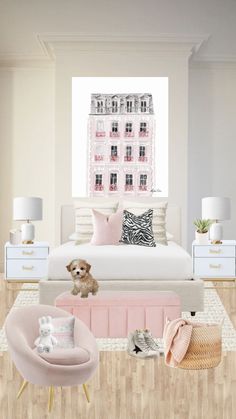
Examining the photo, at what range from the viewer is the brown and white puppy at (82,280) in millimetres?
4164

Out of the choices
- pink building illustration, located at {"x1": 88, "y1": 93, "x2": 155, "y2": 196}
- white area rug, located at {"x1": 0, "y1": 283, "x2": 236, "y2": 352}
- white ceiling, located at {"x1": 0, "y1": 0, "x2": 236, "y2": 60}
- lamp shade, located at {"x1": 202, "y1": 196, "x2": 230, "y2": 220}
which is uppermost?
white ceiling, located at {"x1": 0, "y1": 0, "x2": 236, "y2": 60}

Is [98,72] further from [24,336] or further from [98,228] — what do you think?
[24,336]

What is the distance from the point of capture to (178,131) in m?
6.64

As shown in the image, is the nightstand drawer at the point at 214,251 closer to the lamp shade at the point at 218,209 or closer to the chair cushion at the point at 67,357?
the lamp shade at the point at 218,209

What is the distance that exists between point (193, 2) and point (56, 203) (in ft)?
8.96

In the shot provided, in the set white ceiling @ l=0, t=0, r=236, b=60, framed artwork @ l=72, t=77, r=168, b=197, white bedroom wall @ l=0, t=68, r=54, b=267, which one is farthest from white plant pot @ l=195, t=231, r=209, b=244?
white ceiling @ l=0, t=0, r=236, b=60

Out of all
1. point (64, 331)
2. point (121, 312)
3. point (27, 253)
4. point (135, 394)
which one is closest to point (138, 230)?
point (27, 253)

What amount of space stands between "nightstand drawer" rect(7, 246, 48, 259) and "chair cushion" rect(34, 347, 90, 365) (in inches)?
120

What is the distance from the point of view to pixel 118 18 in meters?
6.07

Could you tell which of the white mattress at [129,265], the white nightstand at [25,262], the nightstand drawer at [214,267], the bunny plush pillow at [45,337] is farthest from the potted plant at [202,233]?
the bunny plush pillow at [45,337]

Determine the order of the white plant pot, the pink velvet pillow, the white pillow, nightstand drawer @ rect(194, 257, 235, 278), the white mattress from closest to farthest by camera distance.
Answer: the white pillow
the white mattress
the pink velvet pillow
nightstand drawer @ rect(194, 257, 235, 278)
the white plant pot

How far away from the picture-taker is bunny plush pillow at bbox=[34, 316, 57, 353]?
111 inches

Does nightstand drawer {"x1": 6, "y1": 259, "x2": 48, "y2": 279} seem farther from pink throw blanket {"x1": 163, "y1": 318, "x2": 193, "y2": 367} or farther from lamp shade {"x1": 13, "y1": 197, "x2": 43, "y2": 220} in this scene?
pink throw blanket {"x1": 163, "y1": 318, "x2": 193, "y2": 367}

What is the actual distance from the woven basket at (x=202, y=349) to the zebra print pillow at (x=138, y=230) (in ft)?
6.98
